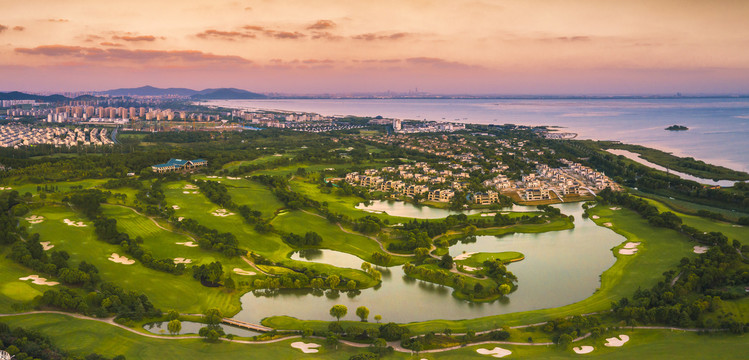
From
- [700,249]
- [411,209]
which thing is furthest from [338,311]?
[700,249]

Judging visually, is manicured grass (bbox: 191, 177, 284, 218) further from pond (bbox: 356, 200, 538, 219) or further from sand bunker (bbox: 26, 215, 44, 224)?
sand bunker (bbox: 26, 215, 44, 224)

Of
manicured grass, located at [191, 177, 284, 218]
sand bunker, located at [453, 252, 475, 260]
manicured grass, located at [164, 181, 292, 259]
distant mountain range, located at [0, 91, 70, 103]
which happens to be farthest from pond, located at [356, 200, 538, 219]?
distant mountain range, located at [0, 91, 70, 103]

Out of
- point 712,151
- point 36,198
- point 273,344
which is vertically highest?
point 712,151

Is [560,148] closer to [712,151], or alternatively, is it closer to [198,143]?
[712,151]

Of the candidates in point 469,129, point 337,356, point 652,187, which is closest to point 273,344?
point 337,356

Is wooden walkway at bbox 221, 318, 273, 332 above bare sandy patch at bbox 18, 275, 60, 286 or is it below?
below
